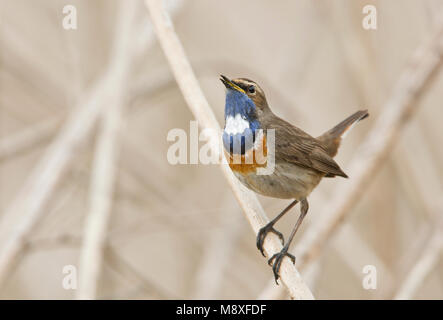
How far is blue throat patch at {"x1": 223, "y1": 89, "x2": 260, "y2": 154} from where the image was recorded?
2836 millimetres

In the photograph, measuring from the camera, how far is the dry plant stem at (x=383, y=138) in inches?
105

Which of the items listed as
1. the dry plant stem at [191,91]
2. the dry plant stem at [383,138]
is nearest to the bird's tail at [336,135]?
the dry plant stem at [383,138]

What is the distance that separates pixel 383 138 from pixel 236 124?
718mm

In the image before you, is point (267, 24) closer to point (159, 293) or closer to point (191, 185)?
point (191, 185)

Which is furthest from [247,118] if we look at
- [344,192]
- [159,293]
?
[159,293]

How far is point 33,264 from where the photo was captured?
4184 mm

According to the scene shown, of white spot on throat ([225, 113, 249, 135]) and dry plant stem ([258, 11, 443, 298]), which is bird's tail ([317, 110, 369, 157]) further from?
white spot on throat ([225, 113, 249, 135])

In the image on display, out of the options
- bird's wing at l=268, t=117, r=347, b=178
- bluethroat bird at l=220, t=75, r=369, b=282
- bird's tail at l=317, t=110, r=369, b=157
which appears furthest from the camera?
bird's tail at l=317, t=110, r=369, b=157

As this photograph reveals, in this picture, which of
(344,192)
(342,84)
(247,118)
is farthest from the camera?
(342,84)

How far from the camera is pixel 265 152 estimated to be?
2.94 meters

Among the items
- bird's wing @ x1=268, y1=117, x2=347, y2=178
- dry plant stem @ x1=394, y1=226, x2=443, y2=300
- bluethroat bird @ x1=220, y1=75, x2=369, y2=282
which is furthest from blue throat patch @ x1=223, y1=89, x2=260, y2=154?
dry plant stem @ x1=394, y1=226, x2=443, y2=300

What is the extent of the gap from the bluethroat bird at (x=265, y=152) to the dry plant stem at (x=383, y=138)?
0.15 metres

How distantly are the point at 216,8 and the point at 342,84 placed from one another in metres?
1.11

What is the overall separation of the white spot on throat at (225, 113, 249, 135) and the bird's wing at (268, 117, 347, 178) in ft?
0.56
